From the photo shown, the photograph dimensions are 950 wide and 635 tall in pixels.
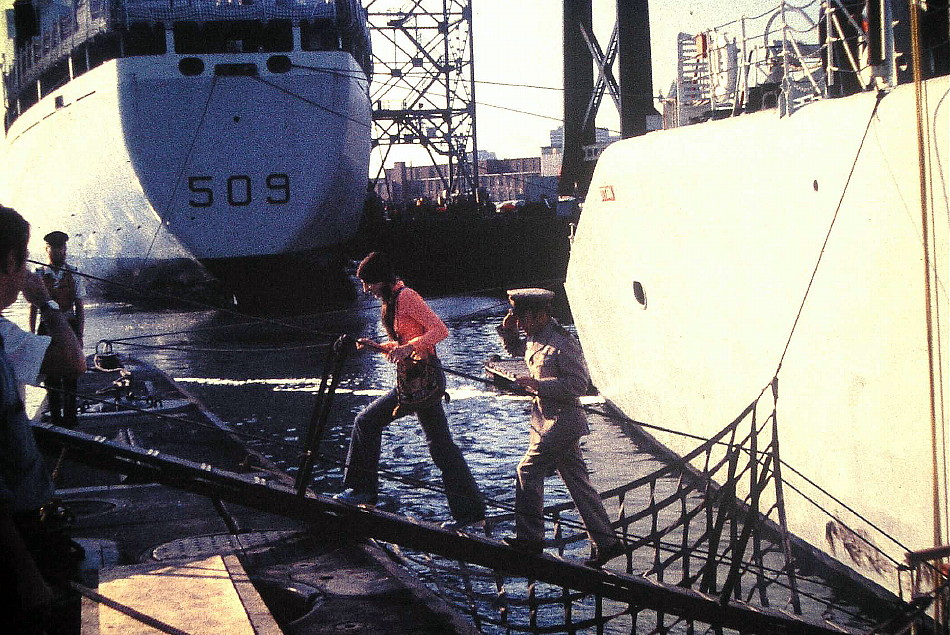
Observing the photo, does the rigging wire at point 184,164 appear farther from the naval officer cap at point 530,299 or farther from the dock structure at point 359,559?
the naval officer cap at point 530,299

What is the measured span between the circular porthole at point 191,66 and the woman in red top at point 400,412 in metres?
23.7

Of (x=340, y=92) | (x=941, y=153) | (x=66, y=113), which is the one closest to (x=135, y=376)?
(x=941, y=153)

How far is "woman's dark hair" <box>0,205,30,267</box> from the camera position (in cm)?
305

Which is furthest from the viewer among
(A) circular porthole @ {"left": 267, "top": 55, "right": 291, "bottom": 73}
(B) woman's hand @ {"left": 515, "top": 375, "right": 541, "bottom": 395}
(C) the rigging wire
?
(A) circular porthole @ {"left": 267, "top": 55, "right": 291, "bottom": 73}

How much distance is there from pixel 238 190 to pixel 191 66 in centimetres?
404

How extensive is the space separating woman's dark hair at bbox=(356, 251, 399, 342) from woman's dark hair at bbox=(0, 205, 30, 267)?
4.22 m

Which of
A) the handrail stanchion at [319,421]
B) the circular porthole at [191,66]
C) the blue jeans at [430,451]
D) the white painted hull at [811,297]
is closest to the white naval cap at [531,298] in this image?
the blue jeans at [430,451]

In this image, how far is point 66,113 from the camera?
110 feet

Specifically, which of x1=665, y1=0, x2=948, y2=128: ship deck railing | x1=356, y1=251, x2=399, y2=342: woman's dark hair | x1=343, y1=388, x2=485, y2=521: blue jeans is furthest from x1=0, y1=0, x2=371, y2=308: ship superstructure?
x1=356, y1=251, x2=399, y2=342: woman's dark hair

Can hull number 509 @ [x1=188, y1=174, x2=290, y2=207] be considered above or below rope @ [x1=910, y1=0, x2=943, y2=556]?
above

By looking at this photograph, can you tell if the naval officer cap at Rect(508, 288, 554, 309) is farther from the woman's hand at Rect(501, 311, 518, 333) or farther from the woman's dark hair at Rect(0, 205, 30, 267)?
the woman's dark hair at Rect(0, 205, 30, 267)

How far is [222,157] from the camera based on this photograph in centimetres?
2802

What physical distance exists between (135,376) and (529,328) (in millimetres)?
10975

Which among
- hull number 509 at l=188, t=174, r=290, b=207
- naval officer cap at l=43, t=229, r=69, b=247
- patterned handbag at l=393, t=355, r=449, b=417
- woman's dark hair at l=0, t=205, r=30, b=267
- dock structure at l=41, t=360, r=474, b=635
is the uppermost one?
hull number 509 at l=188, t=174, r=290, b=207
